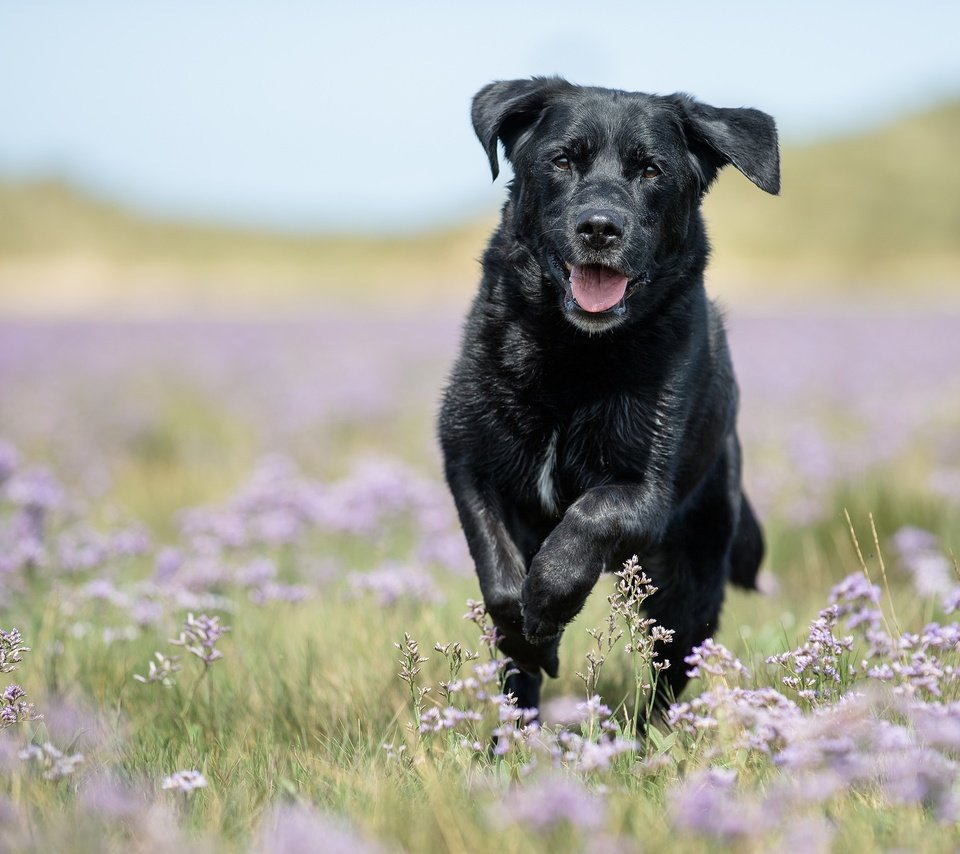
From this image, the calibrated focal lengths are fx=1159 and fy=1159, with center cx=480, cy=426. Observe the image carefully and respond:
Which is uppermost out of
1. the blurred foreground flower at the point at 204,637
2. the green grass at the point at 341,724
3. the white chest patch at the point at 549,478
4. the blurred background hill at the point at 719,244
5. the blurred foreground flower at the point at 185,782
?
the blurred background hill at the point at 719,244

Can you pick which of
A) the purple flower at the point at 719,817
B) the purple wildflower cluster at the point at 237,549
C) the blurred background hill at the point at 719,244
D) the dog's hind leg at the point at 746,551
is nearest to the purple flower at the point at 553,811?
the purple flower at the point at 719,817

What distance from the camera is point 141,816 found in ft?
6.36

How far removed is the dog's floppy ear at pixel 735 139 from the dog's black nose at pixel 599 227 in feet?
1.37

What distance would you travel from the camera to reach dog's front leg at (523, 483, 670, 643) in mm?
2688

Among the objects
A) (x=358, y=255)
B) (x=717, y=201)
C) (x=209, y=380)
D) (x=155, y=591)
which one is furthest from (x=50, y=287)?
(x=155, y=591)

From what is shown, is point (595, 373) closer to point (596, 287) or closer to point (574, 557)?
point (596, 287)

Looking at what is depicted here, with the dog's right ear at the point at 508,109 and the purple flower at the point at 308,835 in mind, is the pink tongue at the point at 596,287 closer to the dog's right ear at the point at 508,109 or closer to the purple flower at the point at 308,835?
the dog's right ear at the point at 508,109

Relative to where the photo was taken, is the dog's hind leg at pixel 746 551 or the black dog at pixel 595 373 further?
the dog's hind leg at pixel 746 551

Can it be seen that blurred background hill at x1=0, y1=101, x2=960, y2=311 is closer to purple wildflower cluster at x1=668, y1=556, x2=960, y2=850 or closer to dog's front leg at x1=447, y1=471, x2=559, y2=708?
dog's front leg at x1=447, y1=471, x2=559, y2=708

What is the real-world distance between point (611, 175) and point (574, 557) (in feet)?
3.98

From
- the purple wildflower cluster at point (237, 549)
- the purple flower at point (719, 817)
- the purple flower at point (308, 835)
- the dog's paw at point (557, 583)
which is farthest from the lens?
the purple wildflower cluster at point (237, 549)

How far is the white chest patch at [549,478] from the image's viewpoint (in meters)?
3.04

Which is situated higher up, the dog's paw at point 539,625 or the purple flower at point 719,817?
the dog's paw at point 539,625

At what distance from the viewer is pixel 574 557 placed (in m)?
2.70
